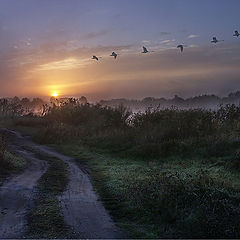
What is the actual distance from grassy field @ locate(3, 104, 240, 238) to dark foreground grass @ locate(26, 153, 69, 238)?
1.56 metres

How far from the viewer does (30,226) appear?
10.4 m

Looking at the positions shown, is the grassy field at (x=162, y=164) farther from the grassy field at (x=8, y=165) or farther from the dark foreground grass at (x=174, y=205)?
the grassy field at (x=8, y=165)

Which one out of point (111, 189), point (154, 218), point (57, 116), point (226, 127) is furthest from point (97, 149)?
point (57, 116)

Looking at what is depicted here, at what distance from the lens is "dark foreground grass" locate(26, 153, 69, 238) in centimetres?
984

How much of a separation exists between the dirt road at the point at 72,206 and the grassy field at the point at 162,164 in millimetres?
462

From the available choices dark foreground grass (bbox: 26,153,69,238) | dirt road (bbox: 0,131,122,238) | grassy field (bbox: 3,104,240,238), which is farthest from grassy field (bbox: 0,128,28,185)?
grassy field (bbox: 3,104,240,238)

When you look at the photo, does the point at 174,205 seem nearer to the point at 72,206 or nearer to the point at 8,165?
the point at 72,206

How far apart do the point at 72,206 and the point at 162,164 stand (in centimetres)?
962

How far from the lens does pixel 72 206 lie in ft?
41.0

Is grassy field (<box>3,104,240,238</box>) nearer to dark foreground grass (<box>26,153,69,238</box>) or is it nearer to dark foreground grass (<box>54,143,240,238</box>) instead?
dark foreground grass (<box>54,143,240,238</box>)

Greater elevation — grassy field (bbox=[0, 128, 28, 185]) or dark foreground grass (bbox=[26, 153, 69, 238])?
grassy field (bbox=[0, 128, 28, 185])

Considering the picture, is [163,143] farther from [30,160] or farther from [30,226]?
[30,226]

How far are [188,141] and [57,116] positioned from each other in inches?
1185

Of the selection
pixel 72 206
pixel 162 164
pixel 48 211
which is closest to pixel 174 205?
pixel 72 206
